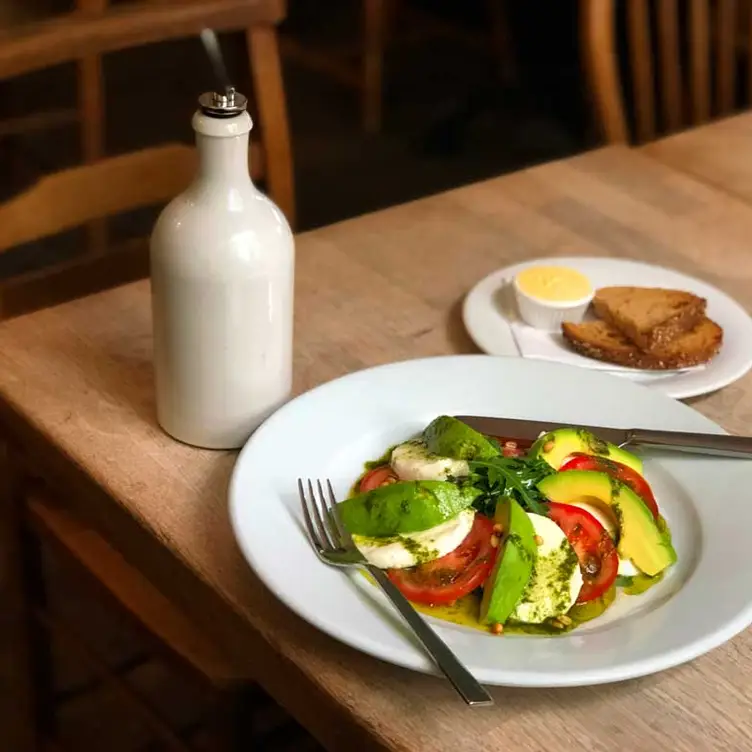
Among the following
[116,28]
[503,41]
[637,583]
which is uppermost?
[116,28]

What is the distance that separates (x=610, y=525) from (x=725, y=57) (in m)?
1.28

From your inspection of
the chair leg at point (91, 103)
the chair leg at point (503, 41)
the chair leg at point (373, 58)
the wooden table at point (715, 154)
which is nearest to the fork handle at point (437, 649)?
the wooden table at point (715, 154)

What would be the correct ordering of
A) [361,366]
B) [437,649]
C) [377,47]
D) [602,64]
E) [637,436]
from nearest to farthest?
[437,649], [637,436], [361,366], [602,64], [377,47]

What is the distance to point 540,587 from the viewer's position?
706 millimetres

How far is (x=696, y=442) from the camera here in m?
0.86

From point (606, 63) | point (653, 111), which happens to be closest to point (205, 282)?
point (606, 63)

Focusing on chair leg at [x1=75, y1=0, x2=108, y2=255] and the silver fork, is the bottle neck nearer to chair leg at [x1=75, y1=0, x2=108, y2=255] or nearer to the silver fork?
the silver fork

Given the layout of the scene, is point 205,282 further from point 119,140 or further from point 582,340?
point 119,140

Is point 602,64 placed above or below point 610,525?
above

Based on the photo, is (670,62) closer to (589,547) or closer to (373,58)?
(589,547)

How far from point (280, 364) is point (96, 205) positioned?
0.51m

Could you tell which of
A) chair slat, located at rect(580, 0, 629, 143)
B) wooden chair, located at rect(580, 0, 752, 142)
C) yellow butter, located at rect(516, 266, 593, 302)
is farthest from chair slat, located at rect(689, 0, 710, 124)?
yellow butter, located at rect(516, 266, 593, 302)

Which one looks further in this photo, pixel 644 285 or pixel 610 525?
pixel 644 285

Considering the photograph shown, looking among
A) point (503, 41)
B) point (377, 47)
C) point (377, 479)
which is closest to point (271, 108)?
point (377, 479)
